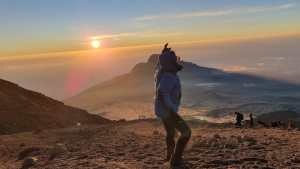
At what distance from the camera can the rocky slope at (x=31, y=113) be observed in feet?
95.9

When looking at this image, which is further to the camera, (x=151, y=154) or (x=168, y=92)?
(x=151, y=154)

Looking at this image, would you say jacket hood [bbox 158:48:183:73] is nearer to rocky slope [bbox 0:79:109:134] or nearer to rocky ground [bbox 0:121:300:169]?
rocky ground [bbox 0:121:300:169]

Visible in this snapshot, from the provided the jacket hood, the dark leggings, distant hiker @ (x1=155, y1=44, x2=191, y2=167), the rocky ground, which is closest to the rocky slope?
the rocky ground

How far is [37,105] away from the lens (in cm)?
3538

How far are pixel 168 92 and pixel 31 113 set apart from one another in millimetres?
24597

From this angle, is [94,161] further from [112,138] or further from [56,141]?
[56,141]

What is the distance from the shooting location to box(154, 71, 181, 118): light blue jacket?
29.6 ft

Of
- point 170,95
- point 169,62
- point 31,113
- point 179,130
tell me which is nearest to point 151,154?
point 179,130

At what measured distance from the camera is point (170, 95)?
29.8ft

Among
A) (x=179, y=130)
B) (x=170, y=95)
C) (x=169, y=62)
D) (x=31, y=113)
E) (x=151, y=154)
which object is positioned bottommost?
(x=31, y=113)

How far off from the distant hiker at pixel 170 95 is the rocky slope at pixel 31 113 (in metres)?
19.3

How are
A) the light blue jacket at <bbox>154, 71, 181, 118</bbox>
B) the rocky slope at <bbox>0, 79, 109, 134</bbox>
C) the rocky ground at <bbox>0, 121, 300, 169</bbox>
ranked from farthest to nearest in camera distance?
the rocky slope at <bbox>0, 79, 109, 134</bbox>
the rocky ground at <bbox>0, 121, 300, 169</bbox>
the light blue jacket at <bbox>154, 71, 181, 118</bbox>

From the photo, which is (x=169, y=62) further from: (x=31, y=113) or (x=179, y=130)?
(x=31, y=113)

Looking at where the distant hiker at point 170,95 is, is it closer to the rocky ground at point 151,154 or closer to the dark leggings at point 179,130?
the dark leggings at point 179,130
